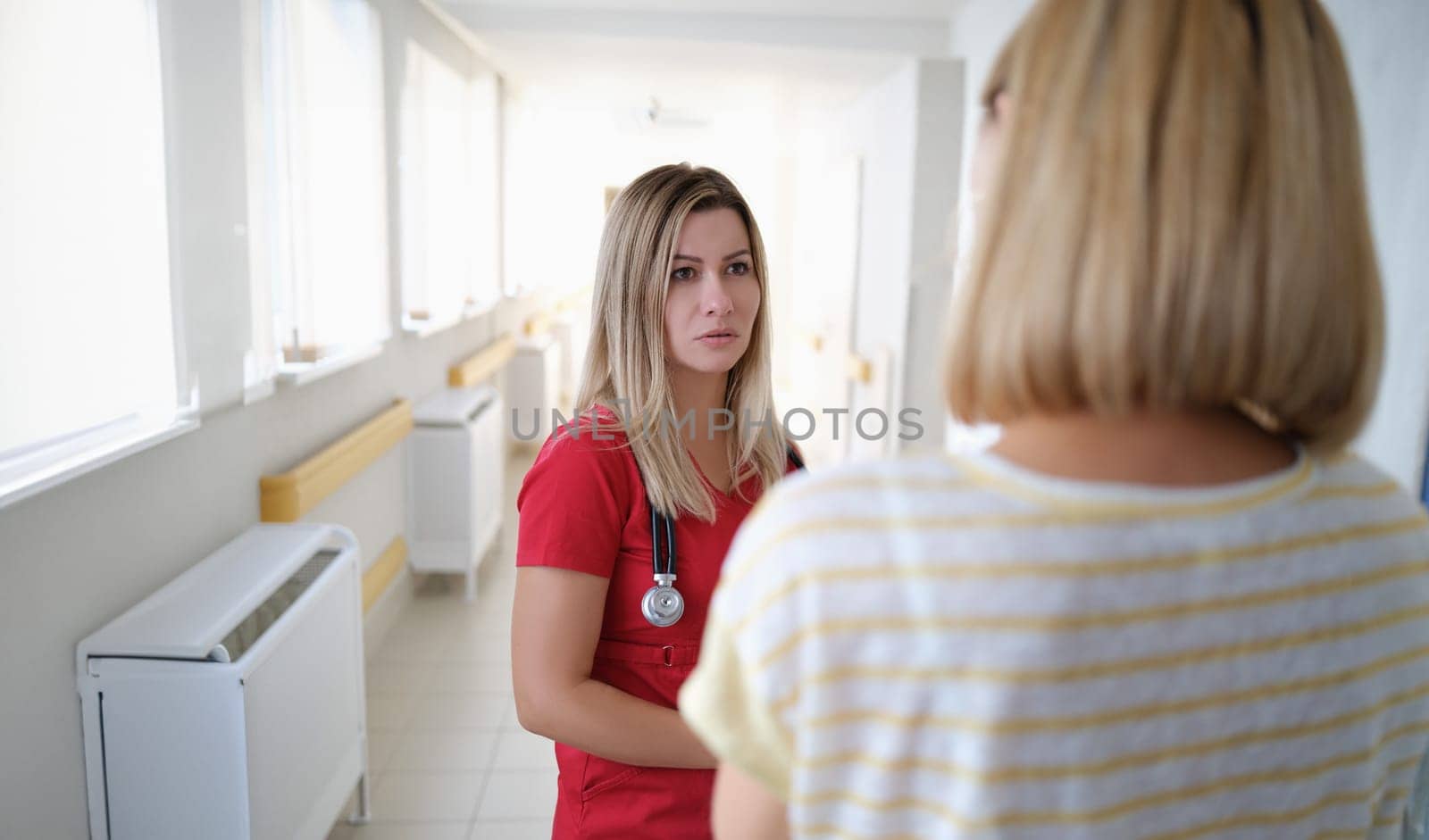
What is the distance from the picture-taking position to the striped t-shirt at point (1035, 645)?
55 cm

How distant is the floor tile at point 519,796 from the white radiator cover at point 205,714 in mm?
764

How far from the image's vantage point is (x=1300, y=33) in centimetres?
59

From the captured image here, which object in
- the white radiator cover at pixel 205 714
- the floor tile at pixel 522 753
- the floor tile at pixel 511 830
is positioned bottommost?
the floor tile at pixel 511 830

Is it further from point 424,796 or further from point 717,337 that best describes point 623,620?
point 424,796

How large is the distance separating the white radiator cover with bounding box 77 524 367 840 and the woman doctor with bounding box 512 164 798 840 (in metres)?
0.83

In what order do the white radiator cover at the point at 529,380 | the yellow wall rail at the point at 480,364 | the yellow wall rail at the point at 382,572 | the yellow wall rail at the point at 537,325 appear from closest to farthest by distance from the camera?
the yellow wall rail at the point at 382,572
the yellow wall rail at the point at 480,364
the white radiator cover at the point at 529,380
the yellow wall rail at the point at 537,325

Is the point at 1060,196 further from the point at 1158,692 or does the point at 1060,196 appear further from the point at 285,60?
the point at 285,60

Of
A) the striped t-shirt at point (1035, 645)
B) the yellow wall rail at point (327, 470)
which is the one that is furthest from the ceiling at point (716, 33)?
the striped t-shirt at point (1035, 645)

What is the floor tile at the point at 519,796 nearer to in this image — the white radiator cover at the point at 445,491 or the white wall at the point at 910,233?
the white radiator cover at the point at 445,491

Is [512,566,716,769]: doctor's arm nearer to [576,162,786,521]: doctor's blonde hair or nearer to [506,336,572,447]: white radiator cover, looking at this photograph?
[576,162,786,521]: doctor's blonde hair

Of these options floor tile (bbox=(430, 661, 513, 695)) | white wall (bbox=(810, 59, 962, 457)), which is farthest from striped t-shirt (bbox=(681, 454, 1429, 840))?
white wall (bbox=(810, 59, 962, 457))

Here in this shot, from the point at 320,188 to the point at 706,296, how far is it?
231 cm

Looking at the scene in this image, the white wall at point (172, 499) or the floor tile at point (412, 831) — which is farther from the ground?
the white wall at point (172, 499)

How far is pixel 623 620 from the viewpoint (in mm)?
1340
